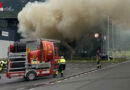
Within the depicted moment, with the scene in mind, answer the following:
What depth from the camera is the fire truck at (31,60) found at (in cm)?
1238

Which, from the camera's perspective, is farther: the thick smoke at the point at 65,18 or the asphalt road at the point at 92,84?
the thick smoke at the point at 65,18

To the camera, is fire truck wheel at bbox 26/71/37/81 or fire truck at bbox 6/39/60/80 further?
fire truck wheel at bbox 26/71/37/81

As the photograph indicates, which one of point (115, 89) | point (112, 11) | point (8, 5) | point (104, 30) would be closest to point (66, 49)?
point (104, 30)

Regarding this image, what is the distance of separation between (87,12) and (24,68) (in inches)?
670

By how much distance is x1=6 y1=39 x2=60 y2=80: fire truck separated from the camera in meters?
12.4

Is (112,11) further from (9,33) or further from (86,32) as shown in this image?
(9,33)

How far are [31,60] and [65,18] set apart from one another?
17.5 meters

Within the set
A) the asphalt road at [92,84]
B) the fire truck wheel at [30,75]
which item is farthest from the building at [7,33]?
the asphalt road at [92,84]

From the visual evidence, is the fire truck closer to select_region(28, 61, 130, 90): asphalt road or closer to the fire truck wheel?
the fire truck wheel

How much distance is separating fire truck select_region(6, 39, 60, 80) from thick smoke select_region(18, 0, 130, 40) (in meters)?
13.5

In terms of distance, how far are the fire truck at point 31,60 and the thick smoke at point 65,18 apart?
44.4ft

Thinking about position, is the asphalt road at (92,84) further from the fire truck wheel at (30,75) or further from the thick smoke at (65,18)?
the thick smoke at (65,18)

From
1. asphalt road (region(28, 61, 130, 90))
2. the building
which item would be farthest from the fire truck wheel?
the building

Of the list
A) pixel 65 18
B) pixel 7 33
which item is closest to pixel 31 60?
pixel 65 18
